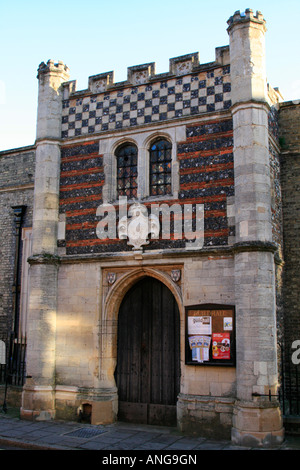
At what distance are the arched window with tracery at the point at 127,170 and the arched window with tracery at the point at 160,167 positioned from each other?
1.54 feet

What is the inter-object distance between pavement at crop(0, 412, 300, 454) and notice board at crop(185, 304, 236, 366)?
159 centimetres

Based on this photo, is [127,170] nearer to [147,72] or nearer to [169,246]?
[169,246]

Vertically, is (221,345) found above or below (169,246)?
below

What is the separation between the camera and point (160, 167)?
11.6 metres

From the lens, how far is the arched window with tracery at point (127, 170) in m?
11.9

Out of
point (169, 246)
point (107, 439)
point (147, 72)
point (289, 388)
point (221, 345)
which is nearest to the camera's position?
point (107, 439)

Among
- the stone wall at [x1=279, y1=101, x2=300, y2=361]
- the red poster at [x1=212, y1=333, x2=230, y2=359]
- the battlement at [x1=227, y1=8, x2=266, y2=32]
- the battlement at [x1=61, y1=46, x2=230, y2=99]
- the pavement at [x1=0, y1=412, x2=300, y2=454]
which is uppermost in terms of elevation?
the battlement at [x1=227, y1=8, x2=266, y2=32]

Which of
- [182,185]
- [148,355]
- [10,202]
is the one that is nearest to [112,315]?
[148,355]

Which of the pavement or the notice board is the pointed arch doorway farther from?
the notice board

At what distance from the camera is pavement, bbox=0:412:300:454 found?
8.95 meters

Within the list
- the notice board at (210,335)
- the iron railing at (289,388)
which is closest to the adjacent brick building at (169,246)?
the notice board at (210,335)

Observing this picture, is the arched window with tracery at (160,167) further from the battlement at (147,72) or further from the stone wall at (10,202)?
the stone wall at (10,202)

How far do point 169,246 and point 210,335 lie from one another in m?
2.24

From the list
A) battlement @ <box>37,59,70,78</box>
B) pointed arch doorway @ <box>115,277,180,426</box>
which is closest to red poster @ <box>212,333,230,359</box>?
pointed arch doorway @ <box>115,277,180,426</box>
